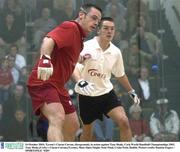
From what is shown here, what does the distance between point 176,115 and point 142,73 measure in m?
0.90

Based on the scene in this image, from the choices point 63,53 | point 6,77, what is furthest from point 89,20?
point 6,77

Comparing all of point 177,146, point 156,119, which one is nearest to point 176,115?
point 156,119

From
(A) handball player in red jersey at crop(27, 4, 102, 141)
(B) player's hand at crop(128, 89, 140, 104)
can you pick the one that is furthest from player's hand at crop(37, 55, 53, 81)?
(B) player's hand at crop(128, 89, 140, 104)

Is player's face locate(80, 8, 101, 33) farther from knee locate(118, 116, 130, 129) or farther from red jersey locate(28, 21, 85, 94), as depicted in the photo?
knee locate(118, 116, 130, 129)

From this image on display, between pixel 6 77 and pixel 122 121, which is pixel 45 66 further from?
pixel 6 77

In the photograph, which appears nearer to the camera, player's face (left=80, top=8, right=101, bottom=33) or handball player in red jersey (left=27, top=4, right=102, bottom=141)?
handball player in red jersey (left=27, top=4, right=102, bottom=141)

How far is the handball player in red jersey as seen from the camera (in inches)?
236

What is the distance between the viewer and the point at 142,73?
10742 mm

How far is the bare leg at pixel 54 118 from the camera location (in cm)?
598

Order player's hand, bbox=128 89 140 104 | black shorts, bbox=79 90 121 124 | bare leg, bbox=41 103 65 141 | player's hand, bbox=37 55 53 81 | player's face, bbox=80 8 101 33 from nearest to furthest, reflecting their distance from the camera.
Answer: player's hand, bbox=37 55 53 81, bare leg, bbox=41 103 65 141, player's face, bbox=80 8 101 33, black shorts, bbox=79 90 121 124, player's hand, bbox=128 89 140 104

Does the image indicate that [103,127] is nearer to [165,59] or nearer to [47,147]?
[165,59]

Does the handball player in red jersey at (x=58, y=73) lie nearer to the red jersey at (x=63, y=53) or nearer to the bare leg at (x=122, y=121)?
the red jersey at (x=63, y=53)

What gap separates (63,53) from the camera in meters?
6.38

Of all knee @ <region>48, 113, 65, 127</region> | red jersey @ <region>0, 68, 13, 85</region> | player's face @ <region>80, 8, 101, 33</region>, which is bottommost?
red jersey @ <region>0, 68, 13, 85</region>
